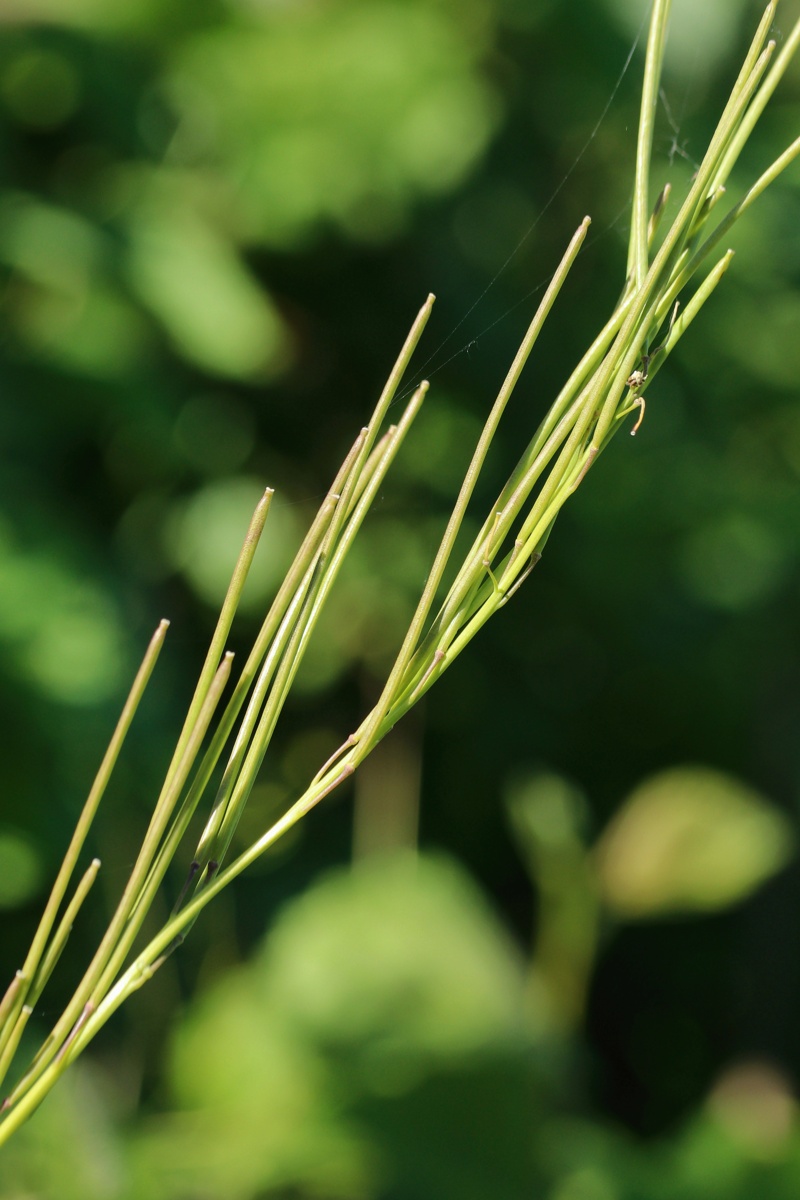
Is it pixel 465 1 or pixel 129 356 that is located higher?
pixel 465 1

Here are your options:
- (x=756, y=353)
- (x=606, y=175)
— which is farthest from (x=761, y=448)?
(x=606, y=175)

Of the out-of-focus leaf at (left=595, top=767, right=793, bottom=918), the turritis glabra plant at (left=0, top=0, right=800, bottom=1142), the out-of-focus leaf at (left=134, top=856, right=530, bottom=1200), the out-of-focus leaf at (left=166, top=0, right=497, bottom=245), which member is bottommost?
the out-of-focus leaf at (left=134, top=856, right=530, bottom=1200)

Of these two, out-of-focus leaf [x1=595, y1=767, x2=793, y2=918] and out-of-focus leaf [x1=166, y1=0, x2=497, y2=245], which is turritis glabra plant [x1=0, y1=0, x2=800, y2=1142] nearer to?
out-of-focus leaf [x1=166, y1=0, x2=497, y2=245]

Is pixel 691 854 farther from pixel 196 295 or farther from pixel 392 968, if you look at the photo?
pixel 196 295

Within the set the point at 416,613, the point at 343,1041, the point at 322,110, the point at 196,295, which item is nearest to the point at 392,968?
the point at 343,1041

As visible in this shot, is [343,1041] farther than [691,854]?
No

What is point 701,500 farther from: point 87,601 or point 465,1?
point 87,601

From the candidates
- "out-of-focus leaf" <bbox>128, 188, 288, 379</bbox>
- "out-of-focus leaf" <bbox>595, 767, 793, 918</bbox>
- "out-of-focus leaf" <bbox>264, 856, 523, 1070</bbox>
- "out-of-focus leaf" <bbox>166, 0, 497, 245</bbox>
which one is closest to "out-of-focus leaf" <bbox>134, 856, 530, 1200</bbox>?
"out-of-focus leaf" <bbox>264, 856, 523, 1070</bbox>

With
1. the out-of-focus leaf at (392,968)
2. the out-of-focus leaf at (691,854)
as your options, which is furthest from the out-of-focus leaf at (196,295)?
the out-of-focus leaf at (691,854)
